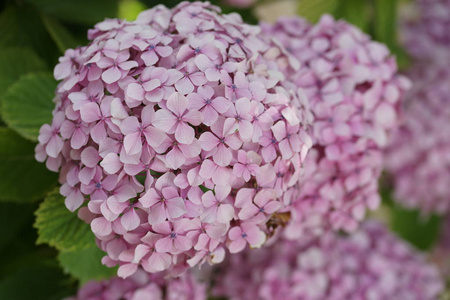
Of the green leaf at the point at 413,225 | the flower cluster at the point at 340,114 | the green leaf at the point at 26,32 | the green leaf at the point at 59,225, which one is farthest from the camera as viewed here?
the green leaf at the point at 413,225

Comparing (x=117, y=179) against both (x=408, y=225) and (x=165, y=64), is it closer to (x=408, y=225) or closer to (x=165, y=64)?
(x=165, y=64)

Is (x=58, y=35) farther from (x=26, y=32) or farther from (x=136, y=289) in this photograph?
(x=136, y=289)

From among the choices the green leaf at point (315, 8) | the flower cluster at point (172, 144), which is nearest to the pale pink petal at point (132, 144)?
the flower cluster at point (172, 144)

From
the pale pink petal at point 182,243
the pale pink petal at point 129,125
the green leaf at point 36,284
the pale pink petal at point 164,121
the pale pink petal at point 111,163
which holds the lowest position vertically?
the green leaf at point 36,284

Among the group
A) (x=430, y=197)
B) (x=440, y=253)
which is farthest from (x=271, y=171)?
(x=440, y=253)

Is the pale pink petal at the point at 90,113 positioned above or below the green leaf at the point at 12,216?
above

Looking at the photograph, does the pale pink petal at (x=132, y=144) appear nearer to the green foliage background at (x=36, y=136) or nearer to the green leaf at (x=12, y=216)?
the green foliage background at (x=36, y=136)

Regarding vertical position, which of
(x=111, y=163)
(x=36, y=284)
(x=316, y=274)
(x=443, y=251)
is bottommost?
(x=443, y=251)

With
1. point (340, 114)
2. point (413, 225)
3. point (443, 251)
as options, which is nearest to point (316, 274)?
point (340, 114)
